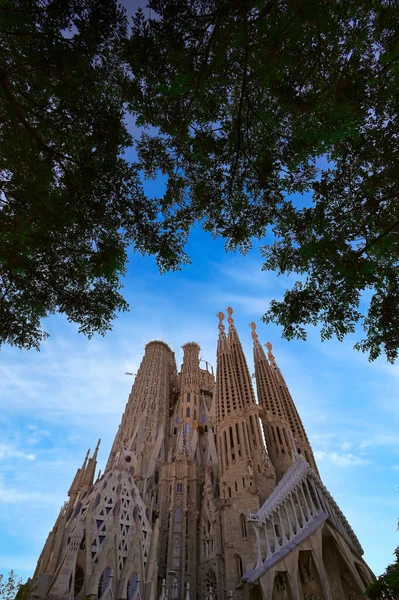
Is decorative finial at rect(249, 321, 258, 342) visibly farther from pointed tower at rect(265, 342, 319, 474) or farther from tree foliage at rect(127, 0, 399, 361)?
tree foliage at rect(127, 0, 399, 361)

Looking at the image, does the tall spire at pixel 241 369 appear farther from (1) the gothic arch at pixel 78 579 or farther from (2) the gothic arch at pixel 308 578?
(1) the gothic arch at pixel 78 579

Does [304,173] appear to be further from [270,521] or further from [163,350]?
[163,350]

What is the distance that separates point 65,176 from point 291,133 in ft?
17.6

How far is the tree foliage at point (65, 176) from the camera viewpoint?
6516 millimetres

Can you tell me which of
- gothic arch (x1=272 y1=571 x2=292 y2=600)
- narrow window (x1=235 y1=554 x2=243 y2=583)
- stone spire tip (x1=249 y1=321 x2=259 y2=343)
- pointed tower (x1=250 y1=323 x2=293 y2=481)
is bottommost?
gothic arch (x1=272 y1=571 x2=292 y2=600)

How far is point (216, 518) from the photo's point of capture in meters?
25.9

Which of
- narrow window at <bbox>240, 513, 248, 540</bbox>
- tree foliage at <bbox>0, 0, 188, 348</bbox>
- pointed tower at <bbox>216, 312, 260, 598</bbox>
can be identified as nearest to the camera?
tree foliage at <bbox>0, 0, 188, 348</bbox>

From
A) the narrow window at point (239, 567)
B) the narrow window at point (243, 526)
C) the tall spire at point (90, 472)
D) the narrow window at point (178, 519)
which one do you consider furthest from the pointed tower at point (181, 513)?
the tall spire at point (90, 472)

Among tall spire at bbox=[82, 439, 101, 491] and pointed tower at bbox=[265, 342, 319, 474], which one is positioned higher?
pointed tower at bbox=[265, 342, 319, 474]

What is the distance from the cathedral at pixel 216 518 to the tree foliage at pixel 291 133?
1622cm

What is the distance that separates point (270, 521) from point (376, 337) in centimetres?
1764

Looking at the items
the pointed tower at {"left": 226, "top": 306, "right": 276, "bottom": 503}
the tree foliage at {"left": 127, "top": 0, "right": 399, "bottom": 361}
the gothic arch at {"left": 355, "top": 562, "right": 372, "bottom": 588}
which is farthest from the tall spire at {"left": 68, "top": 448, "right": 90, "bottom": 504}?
the tree foliage at {"left": 127, "top": 0, "right": 399, "bottom": 361}

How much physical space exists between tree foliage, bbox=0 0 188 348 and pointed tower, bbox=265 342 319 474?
1103 inches

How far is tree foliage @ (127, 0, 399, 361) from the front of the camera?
671 centimetres
